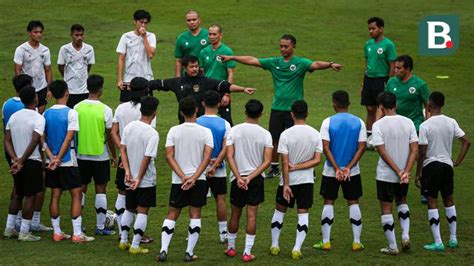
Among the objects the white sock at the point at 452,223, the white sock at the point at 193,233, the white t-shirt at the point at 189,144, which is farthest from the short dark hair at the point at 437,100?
the white sock at the point at 193,233

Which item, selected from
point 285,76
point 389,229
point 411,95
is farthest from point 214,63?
point 389,229

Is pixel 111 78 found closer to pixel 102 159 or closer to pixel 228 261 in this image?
pixel 102 159

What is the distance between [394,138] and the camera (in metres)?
13.6

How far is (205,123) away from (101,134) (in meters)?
1.66

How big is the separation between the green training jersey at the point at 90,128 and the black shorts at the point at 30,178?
649 millimetres

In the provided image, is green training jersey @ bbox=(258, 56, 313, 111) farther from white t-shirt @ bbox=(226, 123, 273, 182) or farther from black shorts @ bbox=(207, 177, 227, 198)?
white t-shirt @ bbox=(226, 123, 273, 182)

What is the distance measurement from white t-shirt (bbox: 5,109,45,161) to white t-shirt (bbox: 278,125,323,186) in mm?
3278

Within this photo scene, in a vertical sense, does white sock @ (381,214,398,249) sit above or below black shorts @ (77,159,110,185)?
below

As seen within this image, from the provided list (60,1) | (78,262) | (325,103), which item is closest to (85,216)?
(78,262)

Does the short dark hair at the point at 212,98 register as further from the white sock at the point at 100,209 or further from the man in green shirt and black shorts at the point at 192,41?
the man in green shirt and black shorts at the point at 192,41

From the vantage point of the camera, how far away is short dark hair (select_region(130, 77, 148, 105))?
14.1m

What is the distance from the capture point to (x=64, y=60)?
18.8m

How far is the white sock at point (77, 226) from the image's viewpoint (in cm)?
1409

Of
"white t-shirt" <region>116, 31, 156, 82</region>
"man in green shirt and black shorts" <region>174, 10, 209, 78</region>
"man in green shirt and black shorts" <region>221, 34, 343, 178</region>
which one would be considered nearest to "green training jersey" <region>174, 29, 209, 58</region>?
"man in green shirt and black shorts" <region>174, 10, 209, 78</region>
